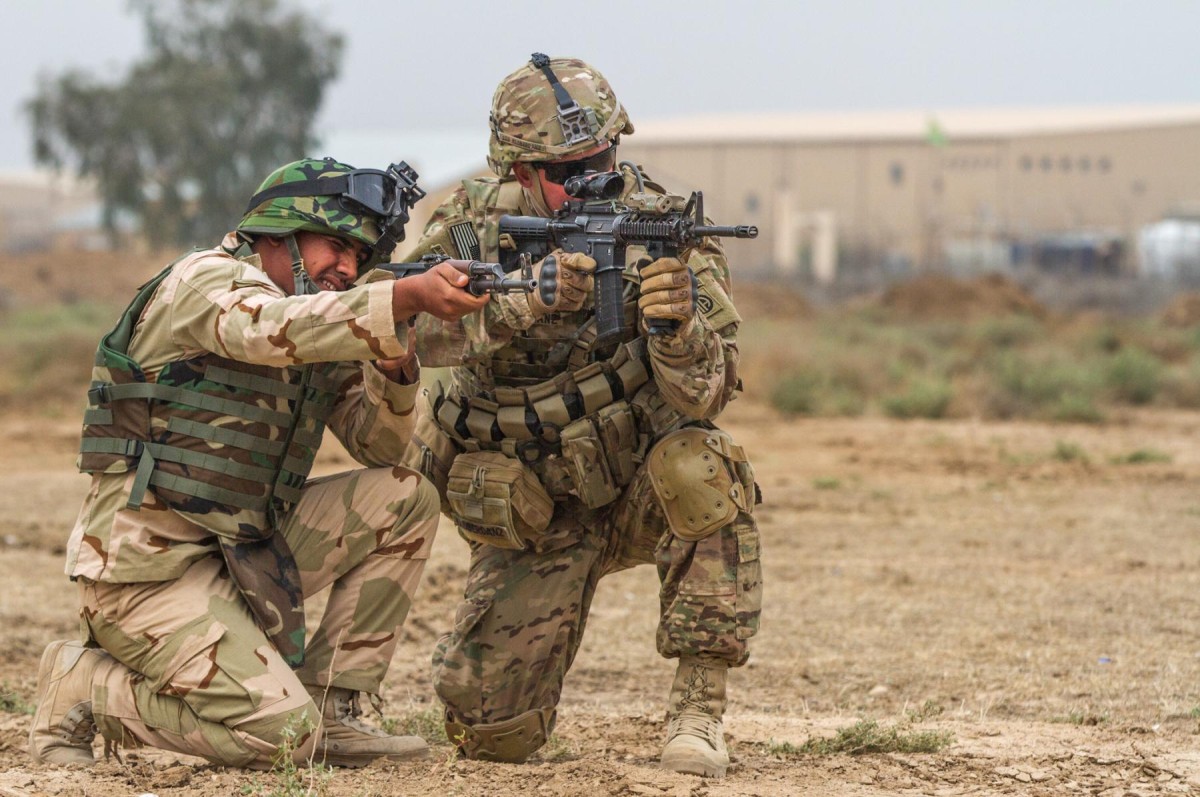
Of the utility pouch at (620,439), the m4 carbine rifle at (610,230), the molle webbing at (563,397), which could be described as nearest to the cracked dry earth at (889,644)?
the utility pouch at (620,439)

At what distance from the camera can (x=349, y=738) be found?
4.26 m

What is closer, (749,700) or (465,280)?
(465,280)

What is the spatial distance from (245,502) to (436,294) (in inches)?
33.3

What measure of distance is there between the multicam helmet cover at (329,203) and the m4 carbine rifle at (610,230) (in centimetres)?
38

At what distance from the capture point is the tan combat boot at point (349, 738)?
424cm

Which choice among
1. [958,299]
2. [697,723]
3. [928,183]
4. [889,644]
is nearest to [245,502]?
[697,723]

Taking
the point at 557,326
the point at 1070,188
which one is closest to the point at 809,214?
the point at 1070,188

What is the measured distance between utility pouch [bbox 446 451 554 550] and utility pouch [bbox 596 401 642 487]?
0.23 m

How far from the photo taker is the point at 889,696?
18.3 feet

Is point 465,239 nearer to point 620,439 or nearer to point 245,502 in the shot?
point 620,439

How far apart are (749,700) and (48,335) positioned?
14.9m

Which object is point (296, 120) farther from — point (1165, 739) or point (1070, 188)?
point (1165, 739)

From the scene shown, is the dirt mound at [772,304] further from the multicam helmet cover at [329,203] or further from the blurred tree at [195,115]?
the multicam helmet cover at [329,203]

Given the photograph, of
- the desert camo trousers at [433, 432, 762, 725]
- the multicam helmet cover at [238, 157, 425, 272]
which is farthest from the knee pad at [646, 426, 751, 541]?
the multicam helmet cover at [238, 157, 425, 272]
